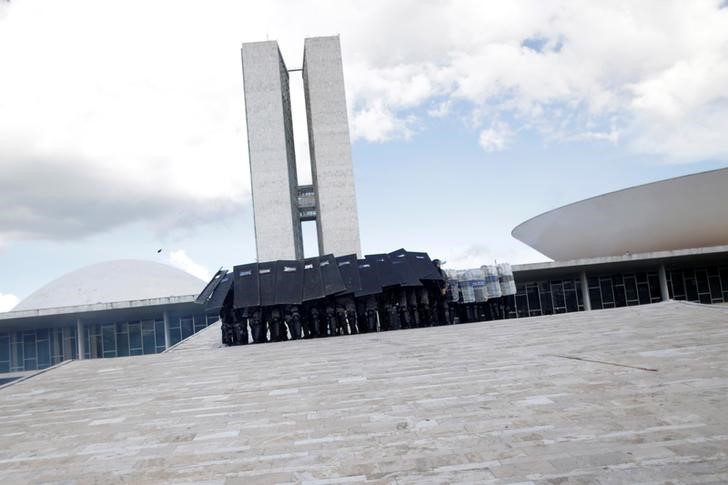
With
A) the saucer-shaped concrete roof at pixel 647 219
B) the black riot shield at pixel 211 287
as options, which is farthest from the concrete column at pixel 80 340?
the saucer-shaped concrete roof at pixel 647 219

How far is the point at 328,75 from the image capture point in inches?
1462

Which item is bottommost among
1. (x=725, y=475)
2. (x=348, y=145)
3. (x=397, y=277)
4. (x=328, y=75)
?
(x=725, y=475)

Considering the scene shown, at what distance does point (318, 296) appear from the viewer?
38.6 feet

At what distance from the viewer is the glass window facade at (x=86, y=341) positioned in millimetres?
25688

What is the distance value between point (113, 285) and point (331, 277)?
3744 cm

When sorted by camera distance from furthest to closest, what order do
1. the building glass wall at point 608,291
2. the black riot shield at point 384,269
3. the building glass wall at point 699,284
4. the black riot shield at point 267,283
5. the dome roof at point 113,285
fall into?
the dome roof at point 113,285, the building glass wall at point 699,284, the building glass wall at point 608,291, the black riot shield at point 384,269, the black riot shield at point 267,283

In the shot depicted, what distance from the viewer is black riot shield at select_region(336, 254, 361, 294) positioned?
11.9m

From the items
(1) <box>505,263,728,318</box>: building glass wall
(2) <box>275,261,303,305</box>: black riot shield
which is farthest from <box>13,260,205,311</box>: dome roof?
(2) <box>275,261,303,305</box>: black riot shield

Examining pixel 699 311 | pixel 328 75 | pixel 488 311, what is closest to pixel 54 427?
pixel 699 311

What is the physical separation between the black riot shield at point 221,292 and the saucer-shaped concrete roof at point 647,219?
16139 mm

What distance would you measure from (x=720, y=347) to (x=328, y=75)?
111 feet

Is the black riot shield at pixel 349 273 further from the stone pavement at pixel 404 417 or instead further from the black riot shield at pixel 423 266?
the stone pavement at pixel 404 417

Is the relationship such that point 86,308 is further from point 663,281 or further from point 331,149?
point 663,281

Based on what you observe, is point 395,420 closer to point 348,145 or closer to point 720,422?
point 720,422
